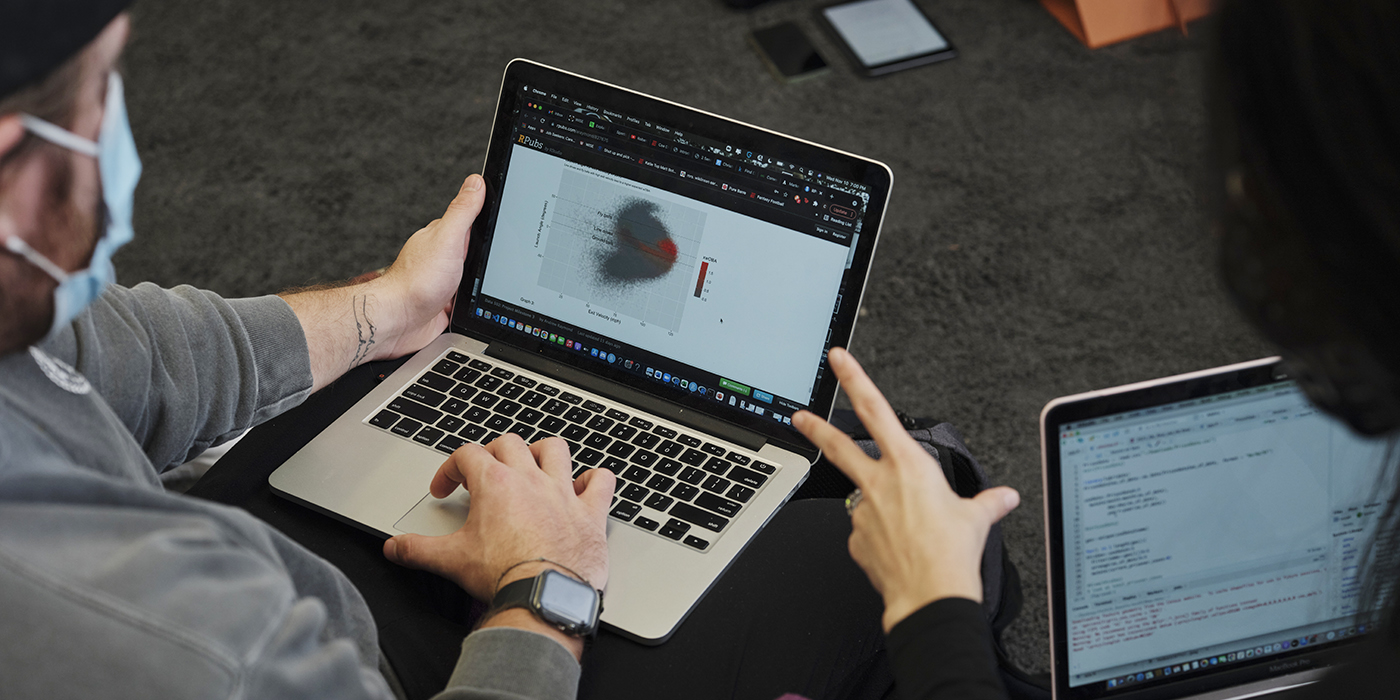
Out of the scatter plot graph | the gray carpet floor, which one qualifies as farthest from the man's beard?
the gray carpet floor

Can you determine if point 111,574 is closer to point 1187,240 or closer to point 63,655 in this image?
point 63,655

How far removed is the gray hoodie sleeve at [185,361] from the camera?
31.1 inches

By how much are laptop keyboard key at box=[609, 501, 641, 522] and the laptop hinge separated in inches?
4.1

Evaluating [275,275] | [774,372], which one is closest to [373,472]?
[774,372]

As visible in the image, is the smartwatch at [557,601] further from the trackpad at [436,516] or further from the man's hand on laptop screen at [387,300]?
the man's hand on laptop screen at [387,300]

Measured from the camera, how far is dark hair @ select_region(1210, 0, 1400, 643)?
43 cm

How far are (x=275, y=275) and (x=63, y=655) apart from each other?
146 cm

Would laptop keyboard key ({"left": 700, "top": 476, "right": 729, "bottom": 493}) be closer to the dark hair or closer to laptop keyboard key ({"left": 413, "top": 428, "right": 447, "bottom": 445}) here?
laptop keyboard key ({"left": 413, "top": 428, "right": 447, "bottom": 445})

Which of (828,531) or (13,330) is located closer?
(13,330)

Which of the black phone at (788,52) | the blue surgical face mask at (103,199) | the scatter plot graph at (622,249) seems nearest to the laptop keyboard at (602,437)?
the scatter plot graph at (622,249)

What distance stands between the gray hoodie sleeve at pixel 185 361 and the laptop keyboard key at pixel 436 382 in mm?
109

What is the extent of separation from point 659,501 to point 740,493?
7cm

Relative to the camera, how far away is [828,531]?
89 centimetres

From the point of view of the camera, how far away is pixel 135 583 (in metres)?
0.54
